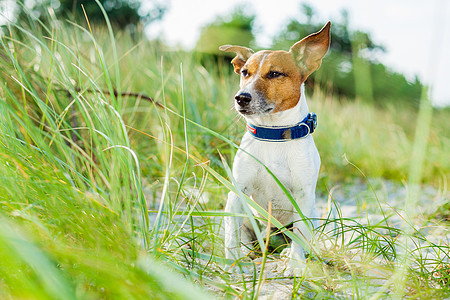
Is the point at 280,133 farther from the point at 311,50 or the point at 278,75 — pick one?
the point at 311,50

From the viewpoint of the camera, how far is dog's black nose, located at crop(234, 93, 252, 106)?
1.83m

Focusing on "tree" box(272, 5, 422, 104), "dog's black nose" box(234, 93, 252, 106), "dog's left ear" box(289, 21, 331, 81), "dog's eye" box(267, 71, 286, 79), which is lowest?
"tree" box(272, 5, 422, 104)

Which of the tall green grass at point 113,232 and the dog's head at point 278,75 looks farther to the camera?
the dog's head at point 278,75

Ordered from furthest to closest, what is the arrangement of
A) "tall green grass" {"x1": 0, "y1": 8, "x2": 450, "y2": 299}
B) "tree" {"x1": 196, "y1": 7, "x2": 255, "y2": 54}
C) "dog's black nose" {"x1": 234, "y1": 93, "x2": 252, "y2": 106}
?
"tree" {"x1": 196, "y1": 7, "x2": 255, "y2": 54} → "dog's black nose" {"x1": 234, "y1": 93, "x2": 252, "y2": 106} → "tall green grass" {"x1": 0, "y1": 8, "x2": 450, "y2": 299}

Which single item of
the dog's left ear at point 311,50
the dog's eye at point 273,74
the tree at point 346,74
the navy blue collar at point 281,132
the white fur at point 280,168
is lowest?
the tree at point 346,74

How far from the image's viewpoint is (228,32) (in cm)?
1202

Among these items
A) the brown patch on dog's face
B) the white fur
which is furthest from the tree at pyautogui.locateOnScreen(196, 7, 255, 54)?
the white fur

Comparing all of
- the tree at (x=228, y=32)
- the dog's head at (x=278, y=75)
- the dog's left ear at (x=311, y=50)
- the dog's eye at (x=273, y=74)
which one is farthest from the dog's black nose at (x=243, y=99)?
the tree at (x=228, y=32)

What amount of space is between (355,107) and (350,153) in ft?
8.25

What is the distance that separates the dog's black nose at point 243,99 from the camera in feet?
6.02

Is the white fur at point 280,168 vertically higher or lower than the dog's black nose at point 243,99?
lower

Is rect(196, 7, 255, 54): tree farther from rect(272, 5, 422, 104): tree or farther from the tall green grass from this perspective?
the tall green grass

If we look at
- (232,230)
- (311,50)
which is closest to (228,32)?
(311,50)

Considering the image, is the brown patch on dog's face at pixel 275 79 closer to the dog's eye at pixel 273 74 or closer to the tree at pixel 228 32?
the dog's eye at pixel 273 74
